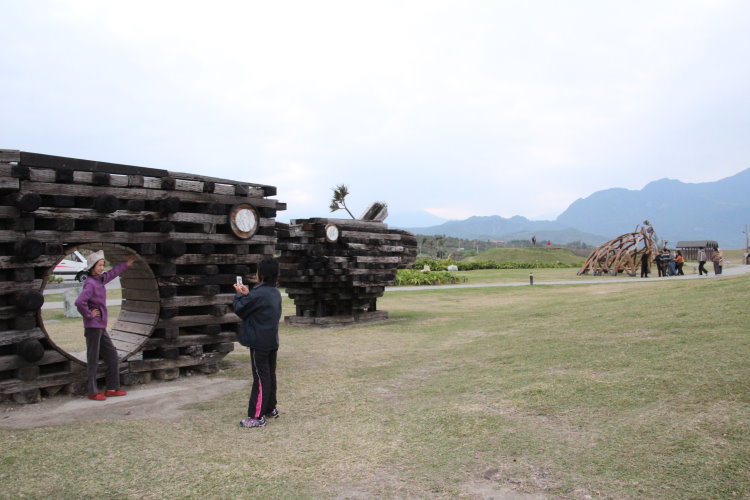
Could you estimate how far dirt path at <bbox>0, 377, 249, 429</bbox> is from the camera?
6594 mm

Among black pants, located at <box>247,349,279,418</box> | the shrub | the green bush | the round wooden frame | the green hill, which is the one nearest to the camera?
black pants, located at <box>247,349,279,418</box>

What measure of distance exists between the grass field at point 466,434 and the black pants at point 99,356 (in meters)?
1.43

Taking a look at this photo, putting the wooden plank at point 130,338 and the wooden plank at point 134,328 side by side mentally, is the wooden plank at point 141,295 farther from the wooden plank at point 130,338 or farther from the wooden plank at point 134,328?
the wooden plank at point 130,338

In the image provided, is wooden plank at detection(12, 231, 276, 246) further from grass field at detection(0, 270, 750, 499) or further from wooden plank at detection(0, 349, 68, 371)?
grass field at detection(0, 270, 750, 499)

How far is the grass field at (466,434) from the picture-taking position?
4398 millimetres

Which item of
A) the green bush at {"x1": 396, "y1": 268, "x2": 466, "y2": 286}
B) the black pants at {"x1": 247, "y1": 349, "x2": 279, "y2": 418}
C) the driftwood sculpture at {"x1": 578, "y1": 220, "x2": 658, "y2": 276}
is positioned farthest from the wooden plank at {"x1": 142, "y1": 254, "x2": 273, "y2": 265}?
the driftwood sculpture at {"x1": 578, "y1": 220, "x2": 658, "y2": 276}

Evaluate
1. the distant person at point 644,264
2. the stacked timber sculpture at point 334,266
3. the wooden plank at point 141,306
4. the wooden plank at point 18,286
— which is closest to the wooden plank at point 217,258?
the wooden plank at point 141,306

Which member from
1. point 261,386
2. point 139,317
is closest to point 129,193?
point 139,317

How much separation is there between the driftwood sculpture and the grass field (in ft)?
88.6

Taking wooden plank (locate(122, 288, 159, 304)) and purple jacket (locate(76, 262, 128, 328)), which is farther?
wooden plank (locate(122, 288, 159, 304))

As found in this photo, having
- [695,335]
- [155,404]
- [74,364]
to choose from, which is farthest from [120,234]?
[695,335]

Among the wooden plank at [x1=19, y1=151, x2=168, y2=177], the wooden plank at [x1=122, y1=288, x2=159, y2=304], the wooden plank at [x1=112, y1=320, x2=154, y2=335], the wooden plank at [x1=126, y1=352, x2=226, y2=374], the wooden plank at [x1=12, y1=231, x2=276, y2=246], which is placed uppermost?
the wooden plank at [x1=19, y1=151, x2=168, y2=177]

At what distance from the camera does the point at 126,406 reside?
7188 mm

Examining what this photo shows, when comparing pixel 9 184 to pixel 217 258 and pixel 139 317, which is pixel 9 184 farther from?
pixel 217 258
